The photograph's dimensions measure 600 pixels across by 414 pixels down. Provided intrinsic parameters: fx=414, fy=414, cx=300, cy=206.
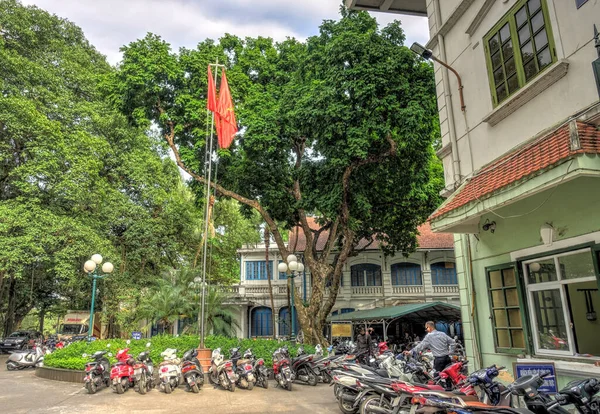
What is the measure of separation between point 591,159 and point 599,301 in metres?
4.22

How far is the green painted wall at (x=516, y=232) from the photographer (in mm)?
5071

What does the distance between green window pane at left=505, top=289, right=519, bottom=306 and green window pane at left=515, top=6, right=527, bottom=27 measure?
158 inches

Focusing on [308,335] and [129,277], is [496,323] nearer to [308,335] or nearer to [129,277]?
[308,335]

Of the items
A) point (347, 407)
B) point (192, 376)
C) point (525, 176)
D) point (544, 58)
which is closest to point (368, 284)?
point (192, 376)

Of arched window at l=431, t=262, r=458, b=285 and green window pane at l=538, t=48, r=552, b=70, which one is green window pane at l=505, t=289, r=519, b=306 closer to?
green window pane at l=538, t=48, r=552, b=70

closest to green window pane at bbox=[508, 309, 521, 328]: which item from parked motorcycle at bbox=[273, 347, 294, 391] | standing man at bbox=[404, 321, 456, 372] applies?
standing man at bbox=[404, 321, 456, 372]

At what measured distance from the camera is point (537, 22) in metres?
5.88

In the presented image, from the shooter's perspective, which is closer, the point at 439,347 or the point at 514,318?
the point at 514,318

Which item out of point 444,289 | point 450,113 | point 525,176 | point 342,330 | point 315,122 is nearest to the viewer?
point 525,176

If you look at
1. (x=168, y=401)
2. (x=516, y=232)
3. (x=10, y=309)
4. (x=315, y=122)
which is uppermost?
(x=315, y=122)

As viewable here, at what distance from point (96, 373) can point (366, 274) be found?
1815 centimetres

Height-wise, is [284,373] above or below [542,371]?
below

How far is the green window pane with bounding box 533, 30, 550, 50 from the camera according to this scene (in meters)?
5.74

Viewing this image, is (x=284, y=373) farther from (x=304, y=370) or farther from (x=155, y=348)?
(x=155, y=348)
